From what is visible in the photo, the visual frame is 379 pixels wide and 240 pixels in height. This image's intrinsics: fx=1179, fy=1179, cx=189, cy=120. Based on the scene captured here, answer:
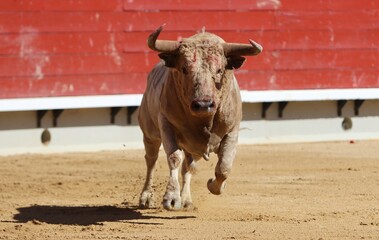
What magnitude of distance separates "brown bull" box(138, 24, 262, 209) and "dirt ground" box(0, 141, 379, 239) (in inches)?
14.2

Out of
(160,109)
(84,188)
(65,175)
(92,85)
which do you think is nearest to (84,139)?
(92,85)

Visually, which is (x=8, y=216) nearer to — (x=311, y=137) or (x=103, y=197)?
(x=103, y=197)

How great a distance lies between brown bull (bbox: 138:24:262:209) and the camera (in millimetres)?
7477

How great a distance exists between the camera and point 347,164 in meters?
11.2

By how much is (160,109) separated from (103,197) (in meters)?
1.29

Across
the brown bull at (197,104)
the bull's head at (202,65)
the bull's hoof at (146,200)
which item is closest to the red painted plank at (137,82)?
the bull's hoof at (146,200)

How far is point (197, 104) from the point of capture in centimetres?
732

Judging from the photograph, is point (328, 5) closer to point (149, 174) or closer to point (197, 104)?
point (149, 174)

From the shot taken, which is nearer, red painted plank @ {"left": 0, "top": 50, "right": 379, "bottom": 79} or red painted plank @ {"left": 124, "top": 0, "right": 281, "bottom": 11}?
red painted plank @ {"left": 0, "top": 50, "right": 379, "bottom": 79}

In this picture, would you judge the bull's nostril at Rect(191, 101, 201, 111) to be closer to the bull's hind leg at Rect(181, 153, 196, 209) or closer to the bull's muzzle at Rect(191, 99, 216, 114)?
the bull's muzzle at Rect(191, 99, 216, 114)

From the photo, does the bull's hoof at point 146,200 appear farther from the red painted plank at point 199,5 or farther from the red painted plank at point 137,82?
the red painted plank at point 199,5

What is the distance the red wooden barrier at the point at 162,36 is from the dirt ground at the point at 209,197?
928 millimetres

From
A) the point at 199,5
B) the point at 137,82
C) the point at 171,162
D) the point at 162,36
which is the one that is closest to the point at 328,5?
the point at 199,5

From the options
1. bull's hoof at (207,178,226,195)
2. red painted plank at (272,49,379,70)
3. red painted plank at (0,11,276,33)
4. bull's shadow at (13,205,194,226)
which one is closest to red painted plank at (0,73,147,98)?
red painted plank at (0,11,276,33)
